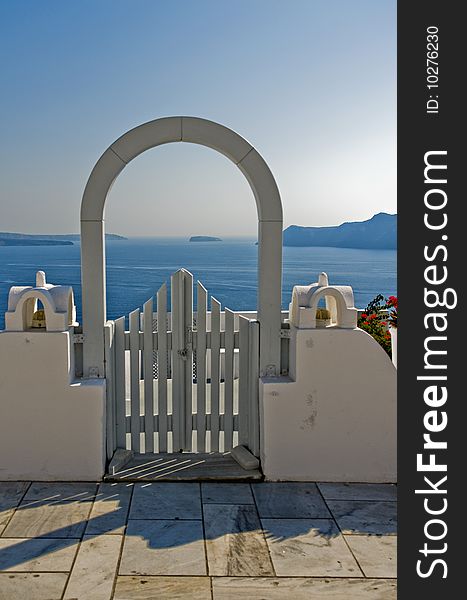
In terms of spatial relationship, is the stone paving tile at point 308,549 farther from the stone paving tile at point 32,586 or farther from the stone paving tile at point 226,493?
the stone paving tile at point 32,586

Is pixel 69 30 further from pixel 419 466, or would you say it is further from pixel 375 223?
pixel 419 466

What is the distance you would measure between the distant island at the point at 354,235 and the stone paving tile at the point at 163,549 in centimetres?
3987

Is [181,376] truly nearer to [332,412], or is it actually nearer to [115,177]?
[332,412]

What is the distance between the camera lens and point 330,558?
4.50 metres

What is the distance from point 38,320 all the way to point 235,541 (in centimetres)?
249

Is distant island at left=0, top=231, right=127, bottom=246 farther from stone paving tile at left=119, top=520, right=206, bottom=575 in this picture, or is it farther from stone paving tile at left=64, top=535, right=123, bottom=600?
stone paving tile at left=64, top=535, right=123, bottom=600

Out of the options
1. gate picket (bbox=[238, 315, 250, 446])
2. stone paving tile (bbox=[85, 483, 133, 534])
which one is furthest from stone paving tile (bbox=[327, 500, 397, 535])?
stone paving tile (bbox=[85, 483, 133, 534])

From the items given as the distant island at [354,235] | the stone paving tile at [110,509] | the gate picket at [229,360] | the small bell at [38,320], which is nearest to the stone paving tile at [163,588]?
the stone paving tile at [110,509]

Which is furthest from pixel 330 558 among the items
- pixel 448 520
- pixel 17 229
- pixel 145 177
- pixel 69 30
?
pixel 145 177

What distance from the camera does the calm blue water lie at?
4719 cm

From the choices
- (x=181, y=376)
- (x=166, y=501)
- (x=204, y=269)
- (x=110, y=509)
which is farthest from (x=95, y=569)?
(x=204, y=269)

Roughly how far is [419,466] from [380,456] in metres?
2.25

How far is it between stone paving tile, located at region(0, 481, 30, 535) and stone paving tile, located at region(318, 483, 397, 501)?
240 cm

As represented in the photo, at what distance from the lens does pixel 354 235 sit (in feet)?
172
